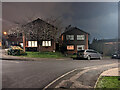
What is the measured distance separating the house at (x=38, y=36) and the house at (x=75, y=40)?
15.9 ft

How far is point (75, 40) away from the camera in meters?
28.3

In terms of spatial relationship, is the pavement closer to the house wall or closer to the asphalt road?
the asphalt road

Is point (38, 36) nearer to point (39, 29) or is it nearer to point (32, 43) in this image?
point (39, 29)

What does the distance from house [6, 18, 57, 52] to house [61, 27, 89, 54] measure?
4840mm

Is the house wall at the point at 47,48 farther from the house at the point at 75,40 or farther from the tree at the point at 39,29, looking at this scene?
the house at the point at 75,40

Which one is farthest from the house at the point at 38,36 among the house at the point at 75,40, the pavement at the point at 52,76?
the pavement at the point at 52,76

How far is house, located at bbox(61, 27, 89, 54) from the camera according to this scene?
28.2 meters

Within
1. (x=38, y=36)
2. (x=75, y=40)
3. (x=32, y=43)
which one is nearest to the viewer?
(x=38, y=36)

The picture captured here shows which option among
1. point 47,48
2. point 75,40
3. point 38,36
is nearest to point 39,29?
point 38,36

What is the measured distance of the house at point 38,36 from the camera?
22672 millimetres

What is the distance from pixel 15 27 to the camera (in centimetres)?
2497

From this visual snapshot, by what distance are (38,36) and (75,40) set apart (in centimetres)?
1158

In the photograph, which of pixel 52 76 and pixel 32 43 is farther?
pixel 32 43

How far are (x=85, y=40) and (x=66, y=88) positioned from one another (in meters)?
25.1
